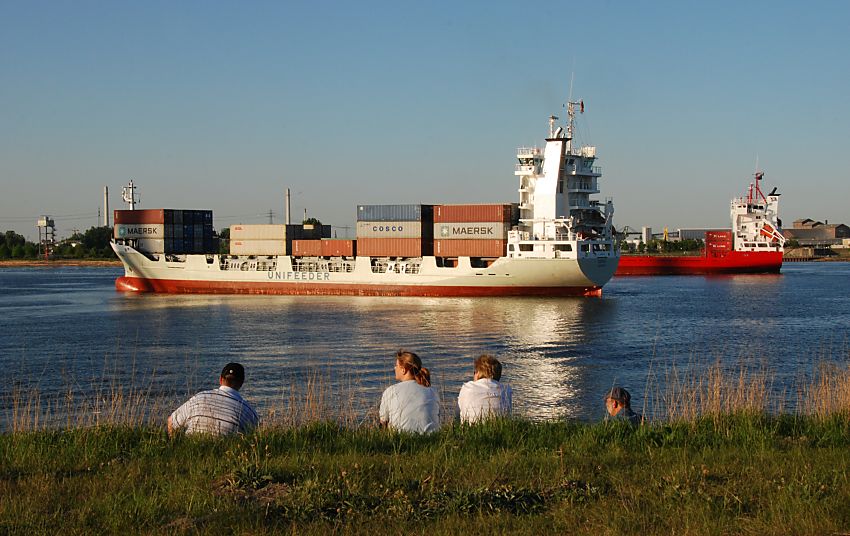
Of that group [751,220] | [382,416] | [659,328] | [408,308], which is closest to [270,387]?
[382,416]

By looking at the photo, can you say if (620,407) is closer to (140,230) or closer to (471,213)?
(471,213)

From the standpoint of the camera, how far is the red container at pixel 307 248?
59562mm

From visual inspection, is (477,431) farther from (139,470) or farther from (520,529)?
(139,470)

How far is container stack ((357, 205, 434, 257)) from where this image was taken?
56250 mm

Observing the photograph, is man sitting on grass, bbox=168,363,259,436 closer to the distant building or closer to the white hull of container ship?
the white hull of container ship

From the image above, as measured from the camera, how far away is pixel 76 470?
6.92 meters

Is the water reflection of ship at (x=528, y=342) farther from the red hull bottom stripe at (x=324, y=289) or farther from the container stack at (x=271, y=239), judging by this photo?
the container stack at (x=271, y=239)

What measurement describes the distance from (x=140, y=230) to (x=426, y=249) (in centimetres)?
Result: 2485

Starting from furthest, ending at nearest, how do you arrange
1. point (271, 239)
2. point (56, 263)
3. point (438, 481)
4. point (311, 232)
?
point (56, 263) < point (311, 232) < point (271, 239) < point (438, 481)

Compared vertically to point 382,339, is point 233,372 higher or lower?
higher

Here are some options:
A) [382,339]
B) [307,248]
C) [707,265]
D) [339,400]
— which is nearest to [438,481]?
[339,400]

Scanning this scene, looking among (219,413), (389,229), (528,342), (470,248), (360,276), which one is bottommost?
(528,342)

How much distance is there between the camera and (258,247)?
205ft

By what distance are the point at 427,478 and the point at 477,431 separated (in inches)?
67.2
